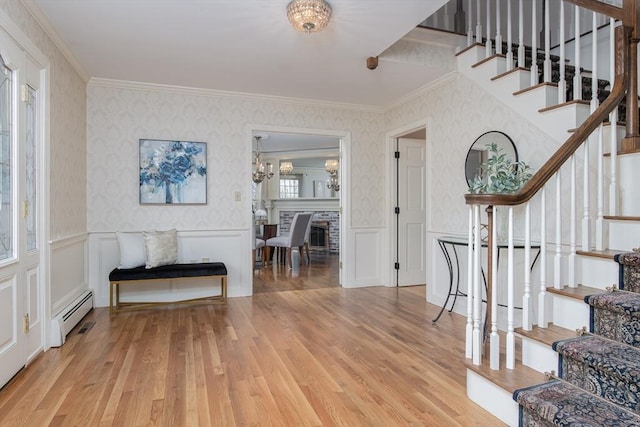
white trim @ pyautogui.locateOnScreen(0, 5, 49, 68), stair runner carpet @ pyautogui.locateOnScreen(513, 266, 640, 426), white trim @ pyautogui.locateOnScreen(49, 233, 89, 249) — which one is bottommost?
stair runner carpet @ pyautogui.locateOnScreen(513, 266, 640, 426)

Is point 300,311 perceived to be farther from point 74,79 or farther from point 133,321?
point 74,79

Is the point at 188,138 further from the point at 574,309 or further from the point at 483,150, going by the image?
the point at 574,309

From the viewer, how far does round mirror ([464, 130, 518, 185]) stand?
3.16 metres

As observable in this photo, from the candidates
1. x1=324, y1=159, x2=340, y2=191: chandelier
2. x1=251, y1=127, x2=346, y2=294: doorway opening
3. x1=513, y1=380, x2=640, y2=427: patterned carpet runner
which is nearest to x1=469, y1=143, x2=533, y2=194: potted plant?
x1=513, y1=380, x2=640, y2=427: patterned carpet runner

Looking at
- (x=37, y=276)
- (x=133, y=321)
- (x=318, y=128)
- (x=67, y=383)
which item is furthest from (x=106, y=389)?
(x=318, y=128)

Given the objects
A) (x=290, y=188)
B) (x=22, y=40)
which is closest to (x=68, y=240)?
(x=22, y=40)

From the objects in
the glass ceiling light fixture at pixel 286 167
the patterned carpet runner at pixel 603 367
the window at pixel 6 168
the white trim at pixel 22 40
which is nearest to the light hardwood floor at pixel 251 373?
the patterned carpet runner at pixel 603 367

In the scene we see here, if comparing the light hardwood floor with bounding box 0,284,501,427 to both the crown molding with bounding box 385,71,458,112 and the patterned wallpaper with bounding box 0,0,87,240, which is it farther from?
the crown molding with bounding box 385,71,458,112

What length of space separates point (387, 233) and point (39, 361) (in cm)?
389

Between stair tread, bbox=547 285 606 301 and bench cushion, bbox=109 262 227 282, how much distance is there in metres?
3.03

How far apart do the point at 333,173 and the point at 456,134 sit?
5.04 meters

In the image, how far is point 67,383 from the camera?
2.20m

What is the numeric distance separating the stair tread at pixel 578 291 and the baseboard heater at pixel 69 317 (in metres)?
3.40

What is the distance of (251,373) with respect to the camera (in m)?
2.33
